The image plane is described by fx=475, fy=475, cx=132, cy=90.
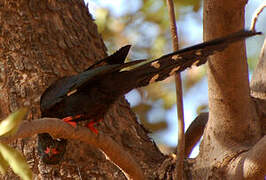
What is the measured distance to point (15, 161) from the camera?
1.70 meters

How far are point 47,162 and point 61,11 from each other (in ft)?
5.46

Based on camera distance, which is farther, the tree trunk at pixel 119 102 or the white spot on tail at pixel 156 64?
the tree trunk at pixel 119 102

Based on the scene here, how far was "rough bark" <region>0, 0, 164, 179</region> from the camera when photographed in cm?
396

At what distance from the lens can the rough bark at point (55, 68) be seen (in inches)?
156

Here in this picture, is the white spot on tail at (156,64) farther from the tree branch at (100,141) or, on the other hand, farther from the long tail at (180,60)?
the tree branch at (100,141)

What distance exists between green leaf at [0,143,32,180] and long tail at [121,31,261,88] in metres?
1.43

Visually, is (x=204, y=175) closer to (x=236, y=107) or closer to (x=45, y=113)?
(x=236, y=107)

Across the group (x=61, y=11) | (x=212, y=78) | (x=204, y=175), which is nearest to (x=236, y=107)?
(x=212, y=78)

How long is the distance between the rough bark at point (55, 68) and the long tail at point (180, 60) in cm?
Answer: 96

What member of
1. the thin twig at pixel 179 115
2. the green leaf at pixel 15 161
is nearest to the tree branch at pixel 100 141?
the thin twig at pixel 179 115

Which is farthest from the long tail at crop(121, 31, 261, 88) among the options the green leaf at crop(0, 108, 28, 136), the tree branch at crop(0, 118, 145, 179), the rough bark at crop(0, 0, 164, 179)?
the green leaf at crop(0, 108, 28, 136)

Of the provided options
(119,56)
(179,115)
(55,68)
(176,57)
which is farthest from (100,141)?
(55,68)

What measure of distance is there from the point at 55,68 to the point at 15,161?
2.69 m

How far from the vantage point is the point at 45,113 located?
A: 3.93 metres
